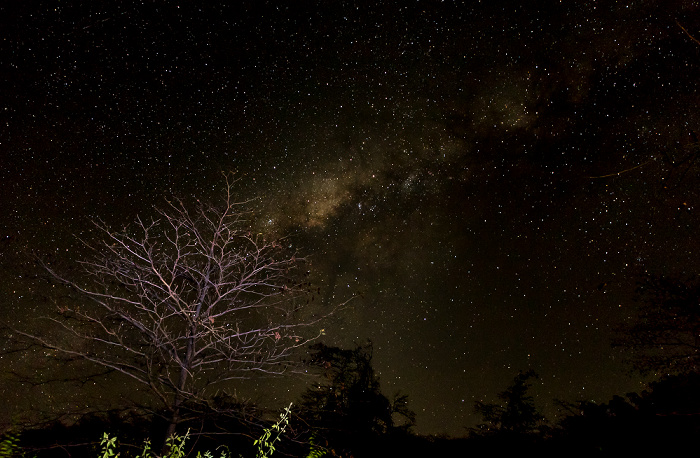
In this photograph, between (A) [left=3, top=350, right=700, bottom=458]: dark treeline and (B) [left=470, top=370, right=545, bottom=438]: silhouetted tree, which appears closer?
(A) [left=3, top=350, right=700, bottom=458]: dark treeline

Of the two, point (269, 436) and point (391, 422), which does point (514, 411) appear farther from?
point (269, 436)

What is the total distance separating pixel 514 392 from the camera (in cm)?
2488

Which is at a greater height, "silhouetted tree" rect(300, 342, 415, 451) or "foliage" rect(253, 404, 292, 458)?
"silhouetted tree" rect(300, 342, 415, 451)

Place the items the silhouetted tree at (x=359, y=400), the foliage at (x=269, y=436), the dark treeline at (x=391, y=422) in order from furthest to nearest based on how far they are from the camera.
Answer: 1. the silhouetted tree at (x=359, y=400)
2. the dark treeline at (x=391, y=422)
3. the foliage at (x=269, y=436)

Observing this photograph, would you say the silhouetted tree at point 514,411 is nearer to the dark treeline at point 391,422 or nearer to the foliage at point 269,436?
the dark treeline at point 391,422

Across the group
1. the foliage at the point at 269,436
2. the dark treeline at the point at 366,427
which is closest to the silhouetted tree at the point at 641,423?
the dark treeline at the point at 366,427

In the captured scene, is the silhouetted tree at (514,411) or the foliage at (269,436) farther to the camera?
the silhouetted tree at (514,411)

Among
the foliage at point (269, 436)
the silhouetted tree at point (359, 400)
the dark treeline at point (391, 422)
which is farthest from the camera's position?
the silhouetted tree at point (359, 400)

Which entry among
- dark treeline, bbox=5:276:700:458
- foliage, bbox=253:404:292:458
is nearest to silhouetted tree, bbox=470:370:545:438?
dark treeline, bbox=5:276:700:458

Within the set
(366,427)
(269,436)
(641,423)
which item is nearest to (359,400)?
(366,427)

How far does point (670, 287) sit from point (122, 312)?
9.92 meters

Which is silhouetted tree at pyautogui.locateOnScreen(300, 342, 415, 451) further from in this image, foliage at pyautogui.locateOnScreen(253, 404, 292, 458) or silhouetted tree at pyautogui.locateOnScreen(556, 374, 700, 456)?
foliage at pyautogui.locateOnScreen(253, 404, 292, 458)

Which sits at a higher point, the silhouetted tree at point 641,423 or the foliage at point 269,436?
the silhouetted tree at point 641,423

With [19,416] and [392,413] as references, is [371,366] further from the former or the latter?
[19,416]
